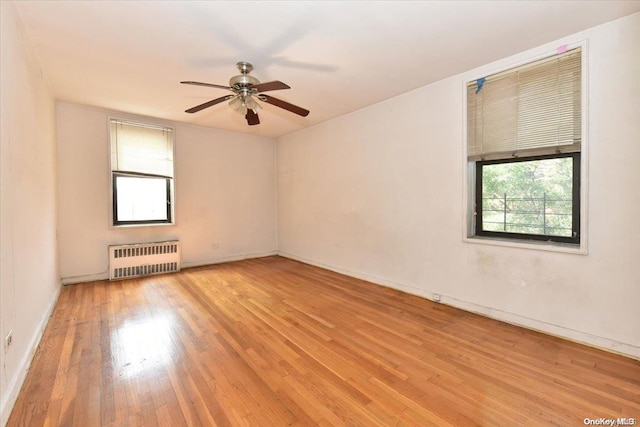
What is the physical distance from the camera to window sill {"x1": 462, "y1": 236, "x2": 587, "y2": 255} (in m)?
2.51

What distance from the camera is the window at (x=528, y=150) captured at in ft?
8.55

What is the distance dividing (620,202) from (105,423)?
12.9 ft

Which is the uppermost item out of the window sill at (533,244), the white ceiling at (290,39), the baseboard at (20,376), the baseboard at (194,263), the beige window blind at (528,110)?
the white ceiling at (290,39)

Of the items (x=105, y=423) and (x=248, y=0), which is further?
(x=248, y=0)

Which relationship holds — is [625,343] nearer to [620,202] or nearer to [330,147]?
[620,202]

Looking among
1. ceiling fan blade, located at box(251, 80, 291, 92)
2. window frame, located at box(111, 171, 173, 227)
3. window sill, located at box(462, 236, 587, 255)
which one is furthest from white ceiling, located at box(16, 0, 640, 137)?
window sill, located at box(462, 236, 587, 255)

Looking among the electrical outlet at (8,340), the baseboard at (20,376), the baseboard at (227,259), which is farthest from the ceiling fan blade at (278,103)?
the baseboard at (227,259)

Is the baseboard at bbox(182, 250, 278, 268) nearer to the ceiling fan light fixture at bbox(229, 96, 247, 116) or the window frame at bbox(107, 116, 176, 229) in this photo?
the window frame at bbox(107, 116, 176, 229)

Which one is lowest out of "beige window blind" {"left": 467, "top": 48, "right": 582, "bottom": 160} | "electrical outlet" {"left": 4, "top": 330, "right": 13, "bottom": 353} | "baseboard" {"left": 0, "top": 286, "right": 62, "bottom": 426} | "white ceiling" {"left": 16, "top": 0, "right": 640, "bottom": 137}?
"baseboard" {"left": 0, "top": 286, "right": 62, "bottom": 426}

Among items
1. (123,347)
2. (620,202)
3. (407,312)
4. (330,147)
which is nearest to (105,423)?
(123,347)

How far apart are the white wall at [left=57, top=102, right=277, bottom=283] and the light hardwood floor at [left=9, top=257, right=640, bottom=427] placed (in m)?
1.41

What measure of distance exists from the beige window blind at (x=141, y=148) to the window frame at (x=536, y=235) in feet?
16.1

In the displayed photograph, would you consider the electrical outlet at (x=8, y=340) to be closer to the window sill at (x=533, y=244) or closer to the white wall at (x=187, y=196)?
the white wall at (x=187, y=196)

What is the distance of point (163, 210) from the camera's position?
516 centimetres
